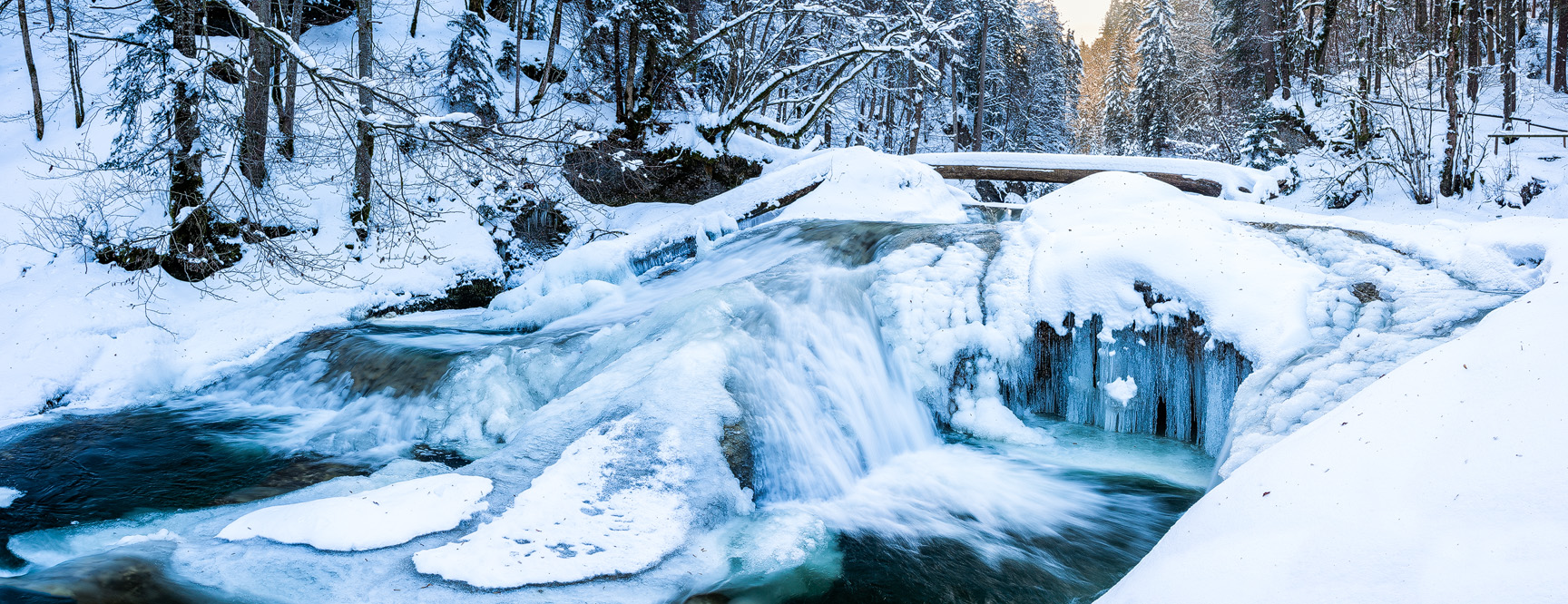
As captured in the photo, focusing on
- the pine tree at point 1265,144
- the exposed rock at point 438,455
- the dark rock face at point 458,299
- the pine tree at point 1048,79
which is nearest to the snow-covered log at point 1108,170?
the pine tree at point 1265,144

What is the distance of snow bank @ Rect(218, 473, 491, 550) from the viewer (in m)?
3.26

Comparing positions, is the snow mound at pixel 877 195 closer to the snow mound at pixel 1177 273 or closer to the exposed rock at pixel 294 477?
the snow mound at pixel 1177 273

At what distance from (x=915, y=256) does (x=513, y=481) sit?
402 cm

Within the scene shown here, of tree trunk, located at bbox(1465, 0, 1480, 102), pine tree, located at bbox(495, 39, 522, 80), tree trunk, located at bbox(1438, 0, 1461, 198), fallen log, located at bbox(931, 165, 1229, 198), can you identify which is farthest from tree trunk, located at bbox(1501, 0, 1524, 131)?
pine tree, located at bbox(495, 39, 522, 80)

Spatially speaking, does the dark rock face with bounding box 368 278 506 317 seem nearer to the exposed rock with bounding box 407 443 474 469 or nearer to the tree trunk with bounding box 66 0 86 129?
the exposed rock with bounding box 407 443 474 469

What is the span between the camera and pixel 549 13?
61.9ft

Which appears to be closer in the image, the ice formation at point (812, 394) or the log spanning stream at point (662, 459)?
the log spanning stream at point (662, 459)

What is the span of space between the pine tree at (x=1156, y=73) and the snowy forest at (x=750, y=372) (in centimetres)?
1621

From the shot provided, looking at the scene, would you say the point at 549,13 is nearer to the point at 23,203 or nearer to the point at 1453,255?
the point at 23,203

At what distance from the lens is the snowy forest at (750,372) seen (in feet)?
8.29

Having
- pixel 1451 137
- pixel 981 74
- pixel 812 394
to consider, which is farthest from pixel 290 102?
pixel 981 74

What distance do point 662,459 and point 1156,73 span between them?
28.8 m

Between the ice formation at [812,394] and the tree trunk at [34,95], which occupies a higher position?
the tree trunk at [34,95]

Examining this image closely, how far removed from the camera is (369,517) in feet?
11.1
